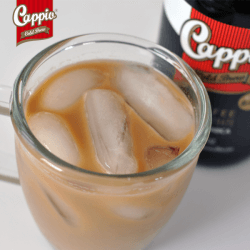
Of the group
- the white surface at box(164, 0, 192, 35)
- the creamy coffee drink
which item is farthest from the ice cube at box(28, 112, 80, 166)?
the white surface at box(164, 0, 192, 35)

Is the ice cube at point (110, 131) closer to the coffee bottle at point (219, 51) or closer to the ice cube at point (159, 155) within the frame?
the ice cube at point (159, 155)

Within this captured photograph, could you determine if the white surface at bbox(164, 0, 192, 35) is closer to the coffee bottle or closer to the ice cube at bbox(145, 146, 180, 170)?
the coffee bottle

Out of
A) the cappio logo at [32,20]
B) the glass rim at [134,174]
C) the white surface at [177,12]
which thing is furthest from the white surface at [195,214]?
the white surface at [177,12]

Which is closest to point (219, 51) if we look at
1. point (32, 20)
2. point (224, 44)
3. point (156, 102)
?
point (224, 44)

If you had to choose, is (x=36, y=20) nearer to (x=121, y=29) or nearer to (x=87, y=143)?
(x=121, y=29)

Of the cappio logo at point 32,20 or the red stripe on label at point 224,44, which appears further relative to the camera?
the cappio logo at point 32,20

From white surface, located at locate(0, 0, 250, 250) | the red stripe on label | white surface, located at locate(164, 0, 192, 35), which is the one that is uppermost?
white surface, located at locate(164, 0, 192, 35)

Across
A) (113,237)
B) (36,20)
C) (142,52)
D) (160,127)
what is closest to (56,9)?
(36,20)

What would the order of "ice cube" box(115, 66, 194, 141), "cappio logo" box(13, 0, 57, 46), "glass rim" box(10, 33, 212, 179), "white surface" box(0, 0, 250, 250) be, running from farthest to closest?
"cappio logo" box(13, 0, 57, 46) < "white surface" box(0, 0, 250, 250) < "ice cube" box(115, 66, 194, 141) < "glass rim" box(10, 33, 212, 179)
